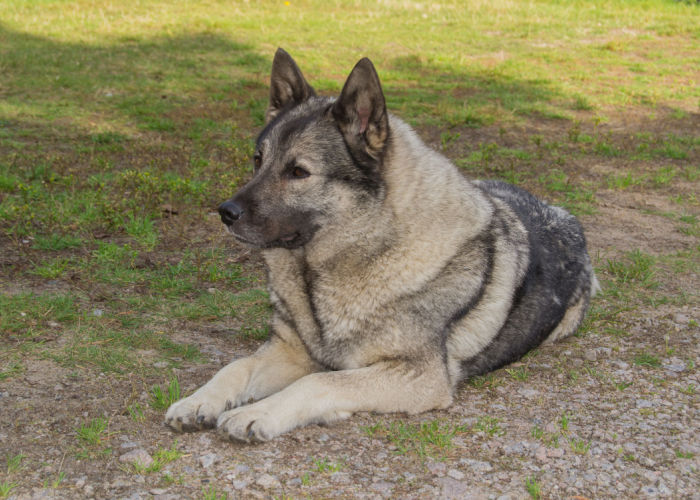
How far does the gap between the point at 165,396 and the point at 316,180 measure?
4.53 feet

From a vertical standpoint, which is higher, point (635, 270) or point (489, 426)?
point (489, 426)

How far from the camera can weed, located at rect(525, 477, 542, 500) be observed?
10.1 feet

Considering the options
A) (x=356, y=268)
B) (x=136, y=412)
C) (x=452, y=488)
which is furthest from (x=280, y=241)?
(x=452, y=488)

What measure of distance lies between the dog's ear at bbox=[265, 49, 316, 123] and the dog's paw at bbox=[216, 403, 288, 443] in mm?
1739

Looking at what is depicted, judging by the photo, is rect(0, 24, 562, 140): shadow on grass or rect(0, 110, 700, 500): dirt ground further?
rect(0, 24, 562, 140): shadow on grass

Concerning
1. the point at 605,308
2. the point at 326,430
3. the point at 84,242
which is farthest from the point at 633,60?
the point at 326,430

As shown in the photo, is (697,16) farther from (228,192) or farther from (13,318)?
A: (13,318)

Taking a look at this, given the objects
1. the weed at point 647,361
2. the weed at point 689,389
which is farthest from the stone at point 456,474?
the weed at point 647,361

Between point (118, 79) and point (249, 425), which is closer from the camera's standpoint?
point (249, 425)

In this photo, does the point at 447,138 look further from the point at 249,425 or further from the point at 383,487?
the point at 383,487

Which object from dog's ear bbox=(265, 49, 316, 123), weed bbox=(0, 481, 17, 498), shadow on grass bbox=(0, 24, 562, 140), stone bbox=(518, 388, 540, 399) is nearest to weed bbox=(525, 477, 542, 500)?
stone bbox=(518, 388, 540, 399)

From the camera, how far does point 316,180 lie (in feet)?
12.4

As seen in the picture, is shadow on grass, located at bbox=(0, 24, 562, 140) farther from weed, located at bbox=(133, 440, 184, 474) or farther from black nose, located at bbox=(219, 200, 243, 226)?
weed, located at bbox=(133, 440, 184, 474)

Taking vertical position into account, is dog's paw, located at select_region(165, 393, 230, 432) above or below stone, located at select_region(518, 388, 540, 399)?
above
